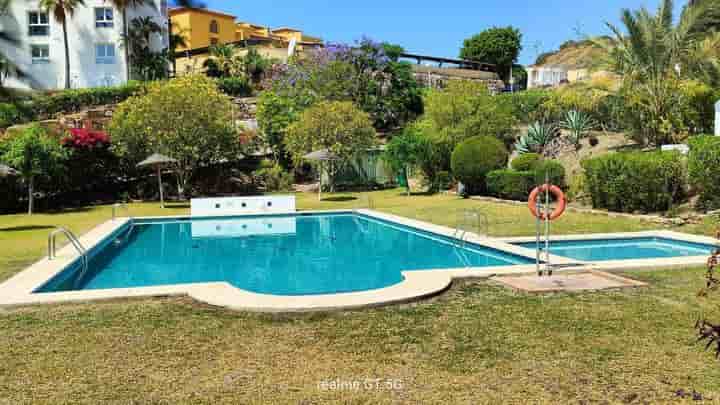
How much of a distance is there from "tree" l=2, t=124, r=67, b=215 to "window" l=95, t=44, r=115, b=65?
22.4m

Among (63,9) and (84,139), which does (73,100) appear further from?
(84,139)

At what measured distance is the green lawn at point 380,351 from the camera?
465 centimetres

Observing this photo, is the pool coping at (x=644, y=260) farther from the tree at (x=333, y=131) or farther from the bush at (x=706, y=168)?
the tree at (x=333, y=131)

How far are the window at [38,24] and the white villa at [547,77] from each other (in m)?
38.3

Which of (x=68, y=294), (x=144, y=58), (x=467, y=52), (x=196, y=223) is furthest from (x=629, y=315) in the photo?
(x=467, y=52)

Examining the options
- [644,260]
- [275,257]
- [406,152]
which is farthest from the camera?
[406,152]

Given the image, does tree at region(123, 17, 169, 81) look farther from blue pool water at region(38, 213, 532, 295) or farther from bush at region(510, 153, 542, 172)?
bush at region(510, 153, 542, 172)

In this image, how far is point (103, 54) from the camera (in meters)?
42.0

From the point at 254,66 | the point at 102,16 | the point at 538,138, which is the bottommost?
the point at 538,138

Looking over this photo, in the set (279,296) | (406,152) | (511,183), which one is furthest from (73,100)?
(279,296)

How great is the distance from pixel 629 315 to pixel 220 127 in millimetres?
21926

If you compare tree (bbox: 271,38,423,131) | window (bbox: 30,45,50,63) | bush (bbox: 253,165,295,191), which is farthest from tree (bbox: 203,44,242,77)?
bush (bbox: 253,165,295,191)

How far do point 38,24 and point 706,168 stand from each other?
135ft

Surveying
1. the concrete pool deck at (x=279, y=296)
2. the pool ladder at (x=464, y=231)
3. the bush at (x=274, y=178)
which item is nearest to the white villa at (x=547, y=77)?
the bush at (x=274, y=178)
